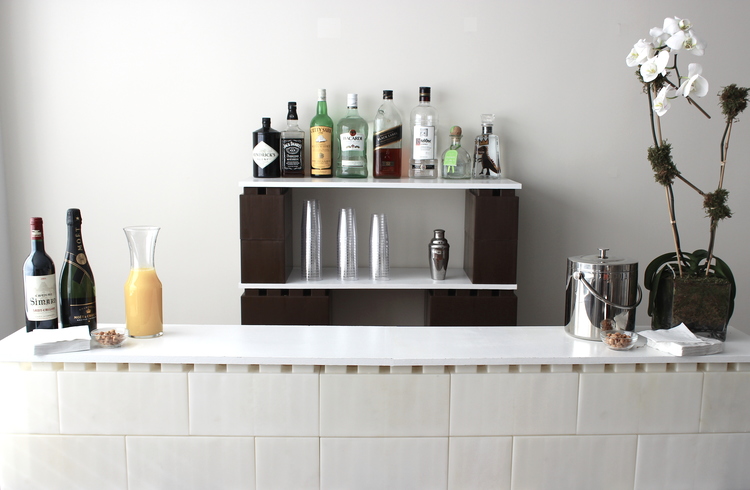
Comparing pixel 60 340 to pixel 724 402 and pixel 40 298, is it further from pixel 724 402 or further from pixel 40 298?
pixel 724 402

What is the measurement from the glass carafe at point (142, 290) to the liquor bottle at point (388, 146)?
48.6 inches

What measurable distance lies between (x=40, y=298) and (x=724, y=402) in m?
1.45

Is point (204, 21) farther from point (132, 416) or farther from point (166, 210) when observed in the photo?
point (132, 416)

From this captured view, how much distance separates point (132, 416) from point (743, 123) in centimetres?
253

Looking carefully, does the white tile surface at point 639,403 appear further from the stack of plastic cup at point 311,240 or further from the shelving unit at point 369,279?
the stack of plastic cup at point 311,240

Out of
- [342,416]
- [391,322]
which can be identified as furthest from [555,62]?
[342,416]

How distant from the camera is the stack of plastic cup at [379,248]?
2414mm

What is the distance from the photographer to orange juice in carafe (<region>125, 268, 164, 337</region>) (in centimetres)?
141

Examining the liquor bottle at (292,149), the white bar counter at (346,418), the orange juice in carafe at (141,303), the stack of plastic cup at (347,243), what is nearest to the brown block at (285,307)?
the stack of plastic cup at (347,243)

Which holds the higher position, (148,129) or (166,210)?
(148,129)

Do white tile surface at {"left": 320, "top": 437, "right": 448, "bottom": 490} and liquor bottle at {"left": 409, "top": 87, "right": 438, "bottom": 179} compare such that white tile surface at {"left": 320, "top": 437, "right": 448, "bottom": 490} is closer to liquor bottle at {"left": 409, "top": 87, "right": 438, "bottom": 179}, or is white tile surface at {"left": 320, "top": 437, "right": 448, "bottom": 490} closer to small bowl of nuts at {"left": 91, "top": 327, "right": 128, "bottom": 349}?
small bowl of nuts at {"left": 91, "top": 327, "right": 128, "bottom": 349}

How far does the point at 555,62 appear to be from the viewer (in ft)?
8.42

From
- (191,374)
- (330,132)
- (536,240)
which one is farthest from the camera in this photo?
(536,240)

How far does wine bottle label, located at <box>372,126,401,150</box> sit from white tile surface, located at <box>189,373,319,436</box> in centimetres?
138
